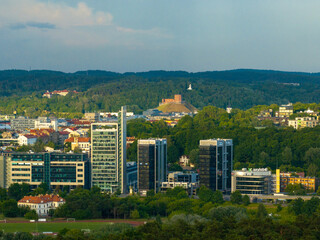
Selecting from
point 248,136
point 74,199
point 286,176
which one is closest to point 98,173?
point 74,199

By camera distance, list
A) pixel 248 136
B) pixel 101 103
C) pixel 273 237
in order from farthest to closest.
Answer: pixel 101 103 → pixel 248 136 → pixel 273 237

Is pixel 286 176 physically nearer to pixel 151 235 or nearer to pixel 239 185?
pixel 239 185

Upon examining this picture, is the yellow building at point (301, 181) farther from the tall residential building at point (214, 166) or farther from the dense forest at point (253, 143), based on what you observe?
the tall residential building at point (214, 166)

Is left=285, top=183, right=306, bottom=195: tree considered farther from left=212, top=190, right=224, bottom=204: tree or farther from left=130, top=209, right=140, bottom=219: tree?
left=130, top=209, right=140, bottom=219: tree

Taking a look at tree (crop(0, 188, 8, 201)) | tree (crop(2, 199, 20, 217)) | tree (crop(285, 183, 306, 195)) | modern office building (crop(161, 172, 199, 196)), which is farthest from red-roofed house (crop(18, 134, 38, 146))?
tree (crop(2, 199, 20, 217))

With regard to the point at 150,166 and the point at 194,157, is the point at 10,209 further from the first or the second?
the point at 194,157

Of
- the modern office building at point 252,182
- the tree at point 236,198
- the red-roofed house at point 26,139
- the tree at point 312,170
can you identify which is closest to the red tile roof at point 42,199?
the tree at point 236,198

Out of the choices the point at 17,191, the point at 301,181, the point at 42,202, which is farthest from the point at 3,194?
the point at 301,181
